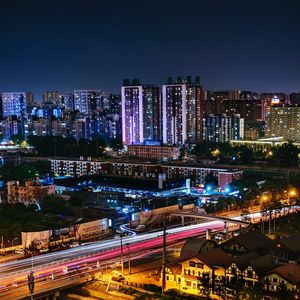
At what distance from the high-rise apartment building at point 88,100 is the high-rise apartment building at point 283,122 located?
13.1 m

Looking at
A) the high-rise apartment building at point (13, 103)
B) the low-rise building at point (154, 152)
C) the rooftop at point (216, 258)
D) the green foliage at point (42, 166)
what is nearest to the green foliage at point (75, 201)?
the rooftop at point (216, 258)

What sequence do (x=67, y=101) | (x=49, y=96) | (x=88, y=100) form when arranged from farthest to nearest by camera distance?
(x=49, y=96), (x=67, y=101), (x=88, y=100)

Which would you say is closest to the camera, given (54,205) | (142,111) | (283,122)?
(54,205)

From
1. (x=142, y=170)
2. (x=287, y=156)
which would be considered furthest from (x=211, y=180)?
(x=287, y=156)

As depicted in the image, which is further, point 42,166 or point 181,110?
point 181,110

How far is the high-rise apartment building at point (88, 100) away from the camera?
37.8 m

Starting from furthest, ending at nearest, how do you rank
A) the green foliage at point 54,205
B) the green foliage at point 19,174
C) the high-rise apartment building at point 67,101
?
the high-rise apartment building at point 67,101, the green foliage at point 19,174, the green foliage at point 54,205

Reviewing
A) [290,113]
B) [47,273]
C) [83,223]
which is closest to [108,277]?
[47,273]

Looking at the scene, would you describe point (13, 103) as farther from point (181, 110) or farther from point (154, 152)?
point (154, 152)

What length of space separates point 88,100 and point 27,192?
82.5 feet

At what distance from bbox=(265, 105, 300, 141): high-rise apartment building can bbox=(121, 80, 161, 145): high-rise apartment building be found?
25.2 ft

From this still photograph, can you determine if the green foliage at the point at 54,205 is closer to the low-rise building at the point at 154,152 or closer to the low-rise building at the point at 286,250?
the low-rise building at the point at 286,250

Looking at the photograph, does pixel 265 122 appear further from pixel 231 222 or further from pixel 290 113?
pixel 231 222

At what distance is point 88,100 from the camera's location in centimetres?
3794
